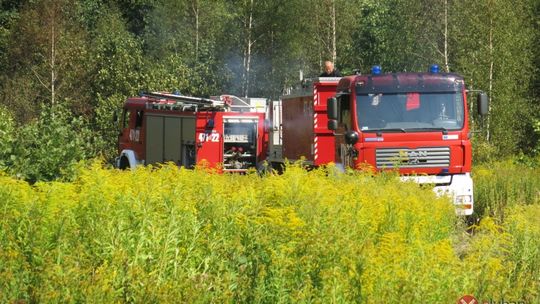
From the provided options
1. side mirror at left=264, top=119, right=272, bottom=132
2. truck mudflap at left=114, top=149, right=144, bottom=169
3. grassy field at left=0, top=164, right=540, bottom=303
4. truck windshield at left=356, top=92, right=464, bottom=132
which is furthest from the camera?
truck mudflap at left=114, top=149, right=144, bottom=169

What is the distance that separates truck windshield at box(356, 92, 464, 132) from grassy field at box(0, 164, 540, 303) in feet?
27.7

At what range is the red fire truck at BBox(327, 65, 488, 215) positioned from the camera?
2072 cm

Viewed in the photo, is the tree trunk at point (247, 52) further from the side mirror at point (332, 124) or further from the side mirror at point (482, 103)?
the side mirror at point (482, 103)

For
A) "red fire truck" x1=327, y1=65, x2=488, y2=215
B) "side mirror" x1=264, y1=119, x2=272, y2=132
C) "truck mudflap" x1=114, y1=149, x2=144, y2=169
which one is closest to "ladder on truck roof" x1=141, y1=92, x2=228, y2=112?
"side mirror" x1=264, y1=119, x2=272, y2=132

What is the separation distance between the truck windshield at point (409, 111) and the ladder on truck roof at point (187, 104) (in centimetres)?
921

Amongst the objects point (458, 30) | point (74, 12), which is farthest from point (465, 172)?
point (74, 12)

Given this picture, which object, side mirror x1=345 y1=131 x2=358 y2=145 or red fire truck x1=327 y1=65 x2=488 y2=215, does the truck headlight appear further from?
side mirror x1=345 y1=131 x2=358 y2=145

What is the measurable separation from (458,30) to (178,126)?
76.0 ft

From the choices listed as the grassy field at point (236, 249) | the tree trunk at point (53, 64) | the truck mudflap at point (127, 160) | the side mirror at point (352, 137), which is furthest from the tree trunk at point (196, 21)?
the grassy field at point (236, 249)

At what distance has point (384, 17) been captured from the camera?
6969cm

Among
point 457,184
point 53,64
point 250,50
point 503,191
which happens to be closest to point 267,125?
point 503,191

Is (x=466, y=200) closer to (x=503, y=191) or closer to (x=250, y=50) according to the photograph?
(x=503, y=191)

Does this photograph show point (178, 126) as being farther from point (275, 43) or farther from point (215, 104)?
point (275, 43)

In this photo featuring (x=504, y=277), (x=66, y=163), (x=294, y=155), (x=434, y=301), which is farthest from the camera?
(x=294, y=155)
